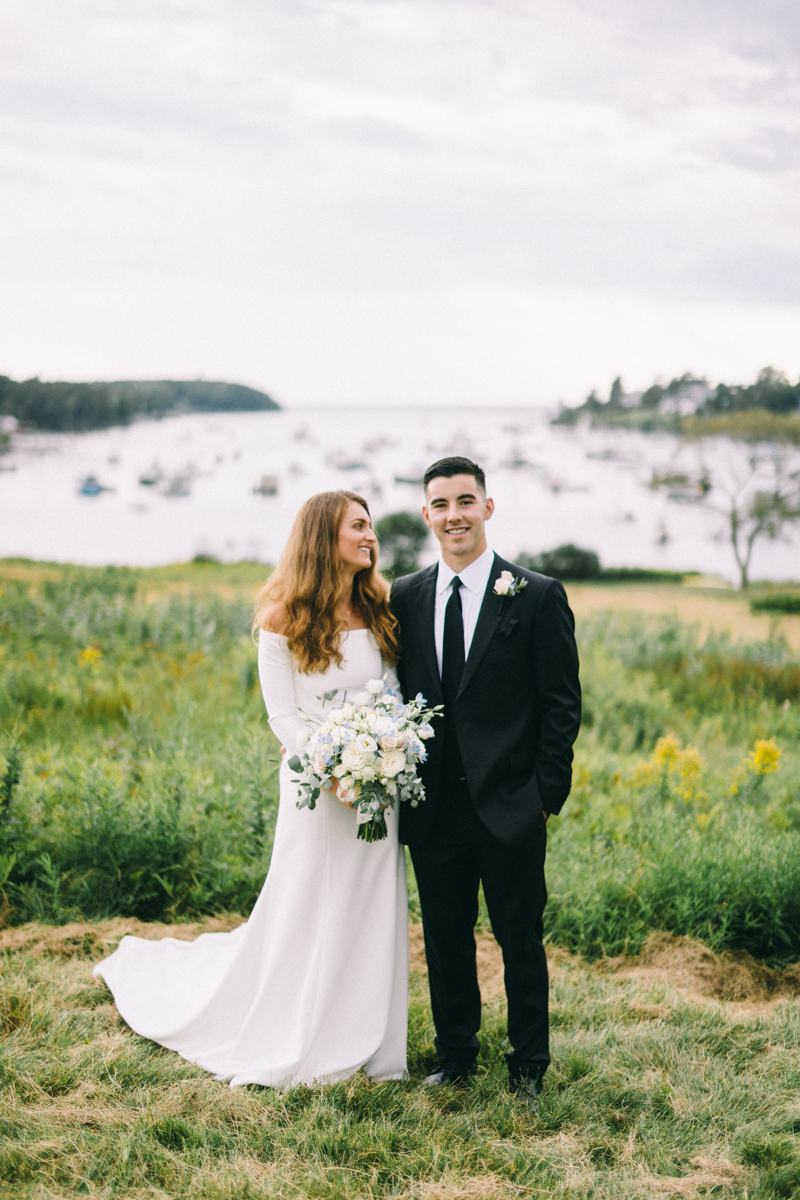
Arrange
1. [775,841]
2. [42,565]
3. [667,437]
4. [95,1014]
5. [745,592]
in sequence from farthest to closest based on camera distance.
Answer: [667,437]
[745,592]
[42,565]
[775,841]
[95,1014]

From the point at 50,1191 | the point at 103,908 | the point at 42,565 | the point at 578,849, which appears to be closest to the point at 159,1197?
the point at 50,1191

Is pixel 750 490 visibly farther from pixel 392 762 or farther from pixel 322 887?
pixel 392 762

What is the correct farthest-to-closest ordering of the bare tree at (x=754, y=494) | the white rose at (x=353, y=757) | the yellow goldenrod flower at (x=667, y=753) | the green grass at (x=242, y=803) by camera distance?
the bare tree at (x=754, y=494), the yellow goldenrod flower at (x=667, y=753), the green grass at (x=242, y=803), the white rose at (x=353, y=757)

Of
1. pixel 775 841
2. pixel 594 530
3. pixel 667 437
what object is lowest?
pixel 775 841

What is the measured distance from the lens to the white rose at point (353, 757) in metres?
3.06

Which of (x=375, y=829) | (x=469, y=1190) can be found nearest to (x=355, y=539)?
(x=375, y=829)

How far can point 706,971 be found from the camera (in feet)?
14.7

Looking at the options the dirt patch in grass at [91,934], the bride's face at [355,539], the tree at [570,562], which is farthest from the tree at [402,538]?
the bride's face at [355,539]

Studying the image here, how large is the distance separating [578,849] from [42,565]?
1643cm

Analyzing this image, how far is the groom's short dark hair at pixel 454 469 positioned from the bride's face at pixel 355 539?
32cm

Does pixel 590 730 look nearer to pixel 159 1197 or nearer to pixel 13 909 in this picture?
pixel 13 909

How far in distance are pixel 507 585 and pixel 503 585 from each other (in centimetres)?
2

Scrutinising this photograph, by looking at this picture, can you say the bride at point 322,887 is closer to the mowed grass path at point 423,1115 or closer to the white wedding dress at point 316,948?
the white wedding dress at point 316,948

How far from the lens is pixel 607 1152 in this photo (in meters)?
3.08
